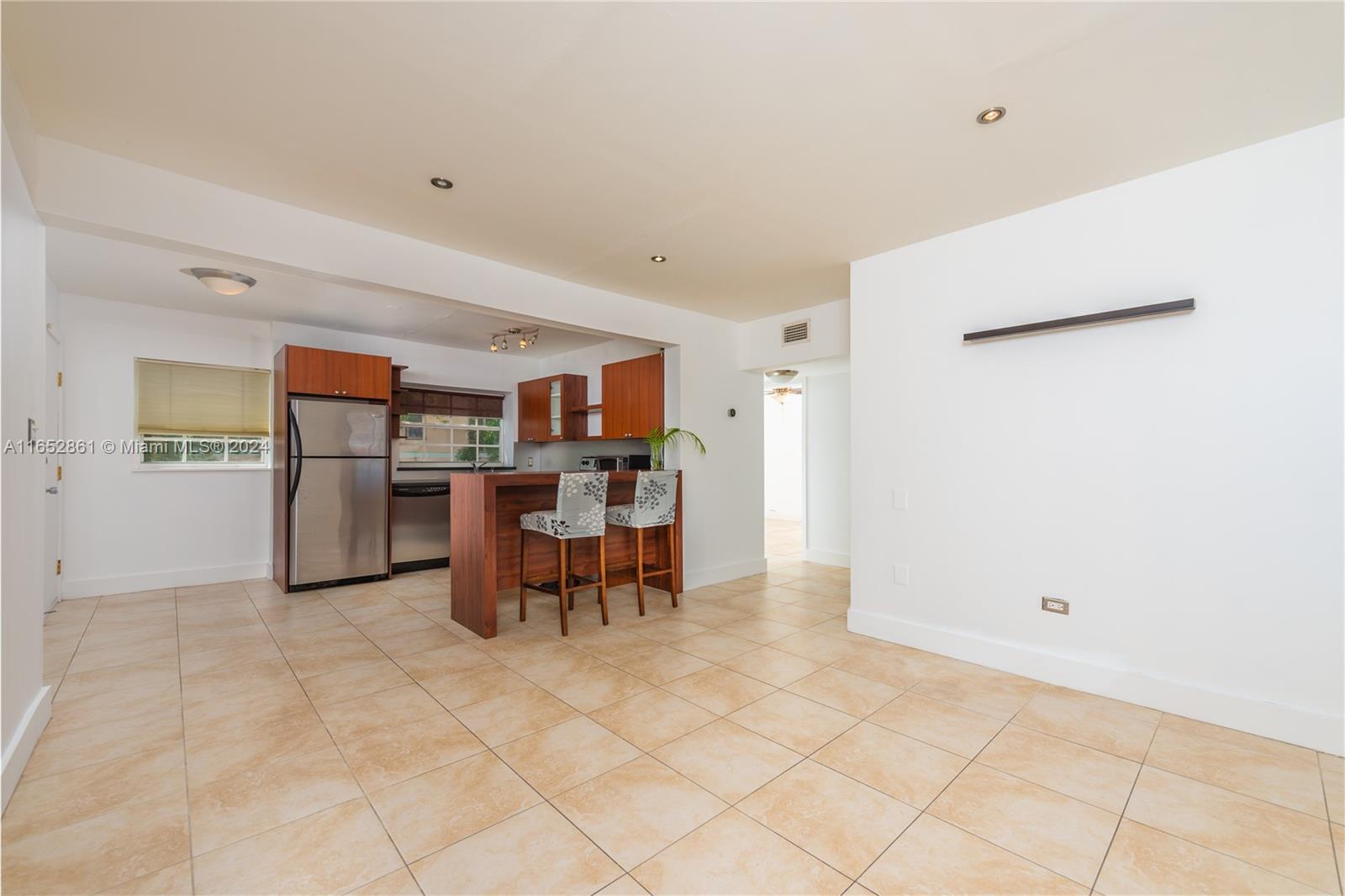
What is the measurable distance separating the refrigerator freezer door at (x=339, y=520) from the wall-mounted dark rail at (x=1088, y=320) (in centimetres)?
524

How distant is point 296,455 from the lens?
16.2 feet

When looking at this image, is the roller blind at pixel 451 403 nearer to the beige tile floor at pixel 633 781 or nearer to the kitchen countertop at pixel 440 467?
the kitchen countertop at pixel 440 467

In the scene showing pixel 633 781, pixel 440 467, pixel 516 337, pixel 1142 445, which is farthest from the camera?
pixel 440 467

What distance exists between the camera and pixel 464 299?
146 inches

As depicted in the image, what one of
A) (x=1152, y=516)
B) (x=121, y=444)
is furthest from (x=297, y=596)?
(x=1152, y=516)

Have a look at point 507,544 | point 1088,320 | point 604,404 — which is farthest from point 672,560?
point 1088,320

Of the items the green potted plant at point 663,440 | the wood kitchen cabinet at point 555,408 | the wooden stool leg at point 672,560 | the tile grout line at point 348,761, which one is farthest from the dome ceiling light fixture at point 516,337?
the tile grout line at point 348,761

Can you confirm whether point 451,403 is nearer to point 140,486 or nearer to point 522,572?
point 140,486

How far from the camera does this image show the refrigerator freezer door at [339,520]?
496 cm

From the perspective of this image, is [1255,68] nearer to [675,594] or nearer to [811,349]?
[811,349]

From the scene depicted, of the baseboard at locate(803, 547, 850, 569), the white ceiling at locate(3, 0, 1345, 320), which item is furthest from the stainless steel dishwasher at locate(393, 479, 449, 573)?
the baseboard at locate(803, 547, 850, 569)

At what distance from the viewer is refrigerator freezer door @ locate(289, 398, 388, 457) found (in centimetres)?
499

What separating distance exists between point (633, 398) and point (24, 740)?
169 inches

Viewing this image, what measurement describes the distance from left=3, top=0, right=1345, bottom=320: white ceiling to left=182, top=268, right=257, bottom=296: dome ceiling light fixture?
150 cm
